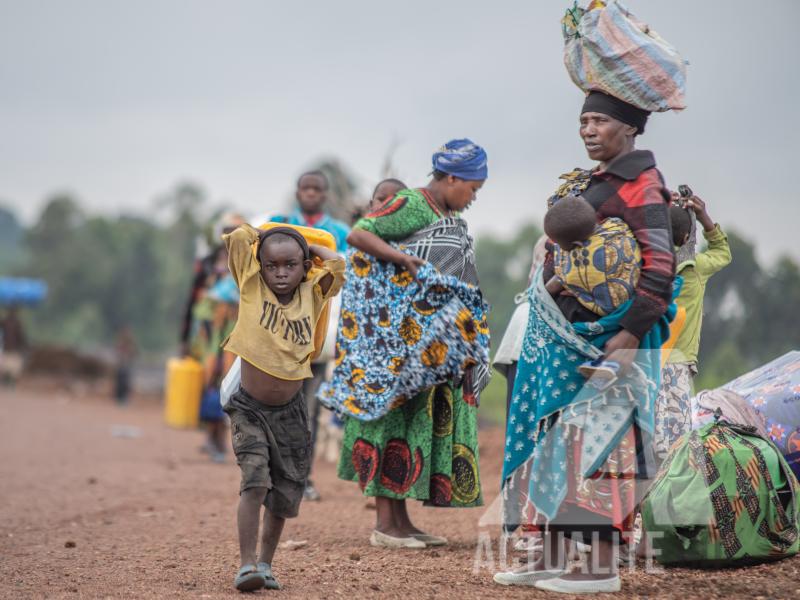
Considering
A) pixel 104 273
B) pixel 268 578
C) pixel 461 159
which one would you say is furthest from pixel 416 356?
pixel 104 273

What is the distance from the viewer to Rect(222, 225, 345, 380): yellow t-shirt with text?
4.10 meters

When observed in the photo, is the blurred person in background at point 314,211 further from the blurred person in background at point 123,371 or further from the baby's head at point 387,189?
the blurred person in background at point 123,371

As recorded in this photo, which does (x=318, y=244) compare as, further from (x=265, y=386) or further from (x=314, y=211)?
(x=314, y=211)

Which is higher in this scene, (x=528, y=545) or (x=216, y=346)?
(x=216, y=346)

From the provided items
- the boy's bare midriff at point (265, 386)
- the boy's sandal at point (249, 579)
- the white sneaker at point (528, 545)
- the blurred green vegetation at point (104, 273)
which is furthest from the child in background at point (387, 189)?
the blurred green vegetation at point (104, 273)

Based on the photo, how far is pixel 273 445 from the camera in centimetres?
413

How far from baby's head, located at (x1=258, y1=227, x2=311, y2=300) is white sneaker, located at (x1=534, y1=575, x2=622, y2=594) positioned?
1704 millimetres

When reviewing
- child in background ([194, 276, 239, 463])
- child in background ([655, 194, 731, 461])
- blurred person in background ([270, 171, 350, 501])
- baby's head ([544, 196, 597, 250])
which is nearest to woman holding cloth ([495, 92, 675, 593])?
baby's head ([544, 196, 597, 250])

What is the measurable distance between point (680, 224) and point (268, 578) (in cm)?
270

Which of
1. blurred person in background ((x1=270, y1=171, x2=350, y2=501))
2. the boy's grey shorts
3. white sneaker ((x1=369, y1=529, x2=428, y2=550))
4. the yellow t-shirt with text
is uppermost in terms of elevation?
blurred person in background ((x1=270, y1=171, x2=350, y2=501))

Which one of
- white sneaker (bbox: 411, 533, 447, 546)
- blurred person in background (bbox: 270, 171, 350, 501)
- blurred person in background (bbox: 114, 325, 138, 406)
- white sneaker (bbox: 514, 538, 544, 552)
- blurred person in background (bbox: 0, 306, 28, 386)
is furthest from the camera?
blurred person in background (bbox: 114, 325, 138, 406)

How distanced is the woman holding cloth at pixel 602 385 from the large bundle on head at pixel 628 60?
7 cm

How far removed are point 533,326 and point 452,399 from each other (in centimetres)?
120

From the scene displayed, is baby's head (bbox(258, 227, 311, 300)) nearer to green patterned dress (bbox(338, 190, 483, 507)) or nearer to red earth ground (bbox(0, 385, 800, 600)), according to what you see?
green patterned dress (bbox(338, 190, 483, 507))
